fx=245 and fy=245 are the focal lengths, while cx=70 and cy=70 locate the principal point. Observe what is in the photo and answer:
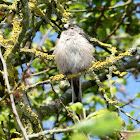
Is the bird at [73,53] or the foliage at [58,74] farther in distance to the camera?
the bird at [73,53]

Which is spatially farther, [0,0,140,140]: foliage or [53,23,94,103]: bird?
[53,23,94,103]: bird

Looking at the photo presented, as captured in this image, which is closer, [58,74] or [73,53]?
[73,53]

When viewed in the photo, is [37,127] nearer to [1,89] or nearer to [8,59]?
[1,89]

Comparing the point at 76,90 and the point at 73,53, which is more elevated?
the point at 73,53

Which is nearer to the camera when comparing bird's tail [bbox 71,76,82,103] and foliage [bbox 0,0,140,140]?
foliage [bbox 0,0,140,140]

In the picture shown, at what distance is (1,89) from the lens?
354 centimetres

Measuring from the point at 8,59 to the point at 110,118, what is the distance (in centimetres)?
212

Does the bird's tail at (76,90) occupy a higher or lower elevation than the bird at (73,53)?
lower

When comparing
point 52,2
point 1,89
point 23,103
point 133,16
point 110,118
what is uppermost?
point 52,2

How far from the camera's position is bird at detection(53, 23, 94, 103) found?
4195mm

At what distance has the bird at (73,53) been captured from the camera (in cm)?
420

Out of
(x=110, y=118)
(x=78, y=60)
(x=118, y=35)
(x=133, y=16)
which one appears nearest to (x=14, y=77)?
(x=78, y=60)

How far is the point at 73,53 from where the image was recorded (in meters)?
4.20

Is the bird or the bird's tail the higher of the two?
the bird
